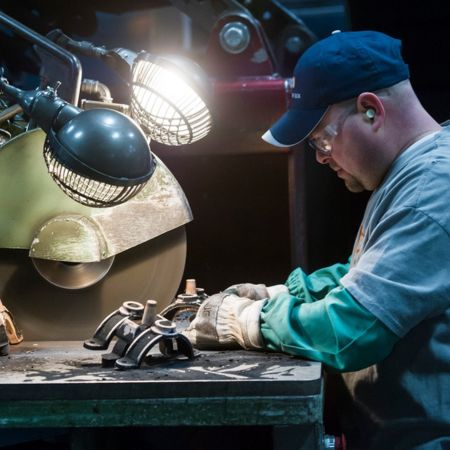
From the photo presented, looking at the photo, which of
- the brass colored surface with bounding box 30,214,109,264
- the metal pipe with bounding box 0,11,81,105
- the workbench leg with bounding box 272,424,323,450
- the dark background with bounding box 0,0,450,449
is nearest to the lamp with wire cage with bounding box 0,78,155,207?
the brass colored surface with bounding box 30,214,109,264

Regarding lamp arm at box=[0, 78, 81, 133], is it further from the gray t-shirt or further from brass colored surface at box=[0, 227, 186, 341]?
the gray t-shirt

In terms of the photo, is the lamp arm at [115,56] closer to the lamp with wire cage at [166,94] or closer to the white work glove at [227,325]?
the lamp with wire cage at [166,94]

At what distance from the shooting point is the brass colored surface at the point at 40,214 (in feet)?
5.53

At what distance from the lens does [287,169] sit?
2646 mm

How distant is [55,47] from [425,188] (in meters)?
0.96

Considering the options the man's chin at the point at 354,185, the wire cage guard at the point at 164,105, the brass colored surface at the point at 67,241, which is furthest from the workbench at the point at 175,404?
the wire cage guard at the point at 164,105

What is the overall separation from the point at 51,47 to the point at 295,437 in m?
1.11

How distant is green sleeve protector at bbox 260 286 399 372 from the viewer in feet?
4.33

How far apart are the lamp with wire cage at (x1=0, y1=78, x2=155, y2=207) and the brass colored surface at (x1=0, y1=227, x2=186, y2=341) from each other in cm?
33

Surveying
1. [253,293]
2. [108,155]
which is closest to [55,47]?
[108,155]

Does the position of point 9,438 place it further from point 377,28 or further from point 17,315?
point 377,28

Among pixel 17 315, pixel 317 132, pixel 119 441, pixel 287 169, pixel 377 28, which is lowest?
pixel 119 441

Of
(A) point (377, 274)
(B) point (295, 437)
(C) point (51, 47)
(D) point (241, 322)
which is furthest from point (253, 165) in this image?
(B) point (295, 437)

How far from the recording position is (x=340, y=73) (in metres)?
1.55
